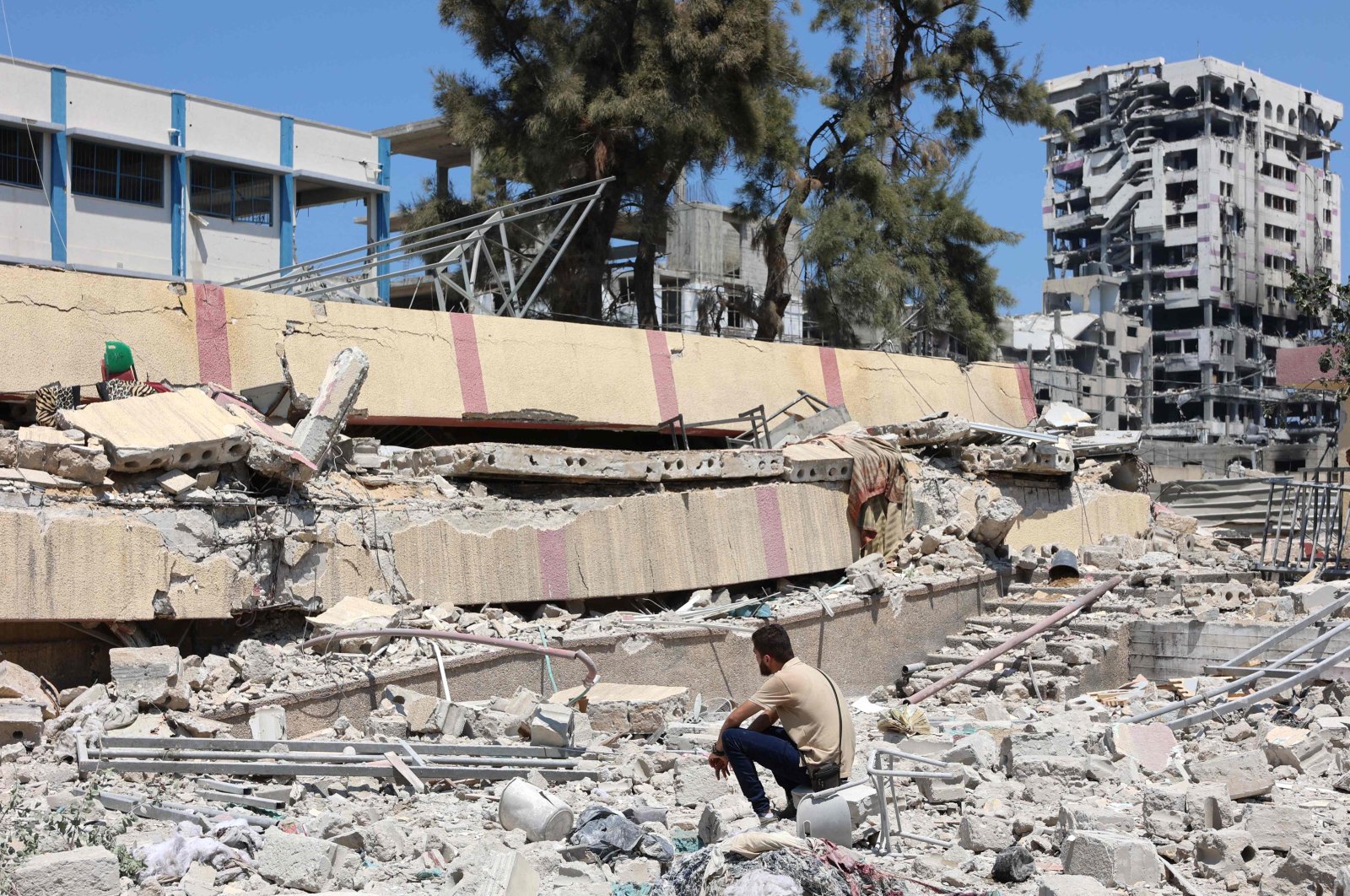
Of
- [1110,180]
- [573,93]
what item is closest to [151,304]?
[573,93]

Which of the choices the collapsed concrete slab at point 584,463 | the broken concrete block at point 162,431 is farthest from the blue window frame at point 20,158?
the broken concrete block at point 162,431

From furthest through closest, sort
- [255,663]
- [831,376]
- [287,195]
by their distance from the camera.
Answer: [287,195] → [831,376] → [255,663]

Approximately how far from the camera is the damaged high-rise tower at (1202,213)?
68.2 meters

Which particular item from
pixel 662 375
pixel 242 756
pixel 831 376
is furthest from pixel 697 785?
pixel 831 376

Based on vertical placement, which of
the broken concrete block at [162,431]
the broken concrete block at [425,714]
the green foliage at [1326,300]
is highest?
the green foliage at [1326,300]

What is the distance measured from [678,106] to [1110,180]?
59.5 meters

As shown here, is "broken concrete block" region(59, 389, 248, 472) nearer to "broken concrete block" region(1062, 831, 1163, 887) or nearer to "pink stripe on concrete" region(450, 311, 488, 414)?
"pink stripe on concrete" region(450, 311, 488, 414)

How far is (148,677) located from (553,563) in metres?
3.61

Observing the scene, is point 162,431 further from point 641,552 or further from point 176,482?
point 641,552

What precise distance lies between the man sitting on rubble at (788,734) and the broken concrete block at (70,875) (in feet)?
8.67

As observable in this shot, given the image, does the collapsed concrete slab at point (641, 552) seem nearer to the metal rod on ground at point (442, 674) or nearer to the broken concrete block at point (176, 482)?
the metal rod on ground at point (442, 674)

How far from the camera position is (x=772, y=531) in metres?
13.1

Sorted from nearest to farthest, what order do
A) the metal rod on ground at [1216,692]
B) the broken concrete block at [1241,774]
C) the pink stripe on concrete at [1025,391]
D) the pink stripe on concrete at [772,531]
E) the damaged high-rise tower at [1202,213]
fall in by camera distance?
the broken concrete block at [1241,774] → the metal rod on ground at [1216,692] → the pink stripe on concrete at [772,531] → the pink stripe on concrete at [1025,391] → the damaged high-rise tower at [1202,213]

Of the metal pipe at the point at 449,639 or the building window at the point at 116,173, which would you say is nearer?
the metal pipe at the point at 449,639
